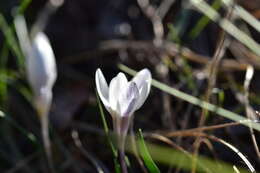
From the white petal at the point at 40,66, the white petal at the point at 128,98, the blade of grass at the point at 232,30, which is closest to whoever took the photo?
the white petal at the point at 128,98

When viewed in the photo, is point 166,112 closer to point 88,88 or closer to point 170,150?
point 170,150

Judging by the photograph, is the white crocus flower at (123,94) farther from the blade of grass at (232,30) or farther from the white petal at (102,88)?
the blade of grass at (232,30)

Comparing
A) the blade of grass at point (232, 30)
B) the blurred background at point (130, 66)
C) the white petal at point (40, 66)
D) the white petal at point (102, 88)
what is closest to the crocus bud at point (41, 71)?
the white petal at point (40, 66)

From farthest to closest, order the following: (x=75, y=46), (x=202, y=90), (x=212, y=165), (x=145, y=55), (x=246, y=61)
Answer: (x=75, y=46) → (x=145, y=55) → (x=246, y=61) → (x=202, y=90) → (x=212, y=165)

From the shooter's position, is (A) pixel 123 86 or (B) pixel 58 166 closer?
(A) pixel 123 86

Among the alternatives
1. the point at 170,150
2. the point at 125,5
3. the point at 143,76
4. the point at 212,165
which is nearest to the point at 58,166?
the point at 170,150

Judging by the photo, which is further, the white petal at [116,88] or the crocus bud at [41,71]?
the crocus bud at [41,71]

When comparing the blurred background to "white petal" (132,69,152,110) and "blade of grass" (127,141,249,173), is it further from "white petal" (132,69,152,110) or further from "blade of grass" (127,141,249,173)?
"white petal" (132,69,152,110)

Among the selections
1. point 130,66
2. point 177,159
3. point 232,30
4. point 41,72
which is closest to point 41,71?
point 41,72

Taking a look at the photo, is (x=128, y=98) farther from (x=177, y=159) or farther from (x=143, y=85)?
(x=177, y=159)
